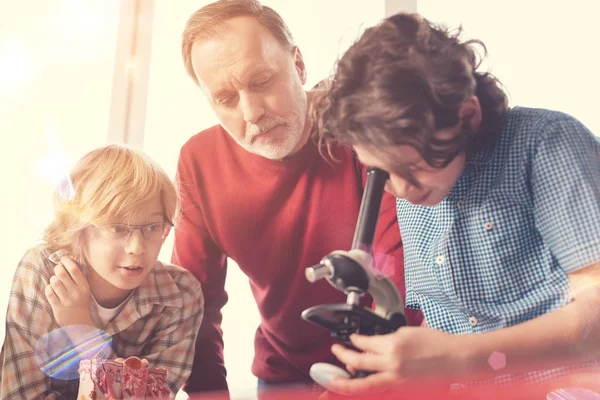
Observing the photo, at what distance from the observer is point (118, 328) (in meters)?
1.02

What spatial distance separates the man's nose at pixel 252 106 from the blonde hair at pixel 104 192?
0.20 metres

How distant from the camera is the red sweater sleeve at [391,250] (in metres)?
0.91

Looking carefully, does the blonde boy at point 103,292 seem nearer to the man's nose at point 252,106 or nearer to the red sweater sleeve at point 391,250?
the man's nose at point 252,106

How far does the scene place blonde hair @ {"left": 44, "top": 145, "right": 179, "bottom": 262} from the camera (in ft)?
3.35

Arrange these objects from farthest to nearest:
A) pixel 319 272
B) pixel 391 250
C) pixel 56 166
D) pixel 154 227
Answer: pixel 56 166
pixel 154 227
pixel 391 250
pixel 319 272

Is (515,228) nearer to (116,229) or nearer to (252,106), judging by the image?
(252,106)

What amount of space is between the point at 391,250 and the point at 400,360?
9.7 inches

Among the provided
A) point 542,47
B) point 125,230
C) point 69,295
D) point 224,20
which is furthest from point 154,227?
point 542,47

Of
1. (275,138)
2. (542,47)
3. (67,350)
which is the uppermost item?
(542,47)

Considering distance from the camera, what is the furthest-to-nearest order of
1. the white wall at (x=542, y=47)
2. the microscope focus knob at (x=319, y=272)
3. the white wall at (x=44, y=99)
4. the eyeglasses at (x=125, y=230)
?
the white wall at (x=44, y=99) → the eyeglasses at (x=125, y=230) → the white wall at (x=542, y=47) → the microscope focus knob at (x=319, y=272)

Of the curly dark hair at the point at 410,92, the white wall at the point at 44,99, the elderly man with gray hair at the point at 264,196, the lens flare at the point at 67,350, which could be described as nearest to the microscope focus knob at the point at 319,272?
the curly dark hair at the point at 410,92

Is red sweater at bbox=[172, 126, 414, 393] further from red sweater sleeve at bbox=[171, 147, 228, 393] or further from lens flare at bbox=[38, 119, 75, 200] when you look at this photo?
lens flare at bbox=[38, 119, 75, 200]

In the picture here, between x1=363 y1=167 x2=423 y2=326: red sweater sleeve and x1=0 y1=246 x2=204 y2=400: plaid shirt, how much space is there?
338mm

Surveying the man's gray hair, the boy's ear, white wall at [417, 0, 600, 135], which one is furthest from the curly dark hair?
the man's gray hair
